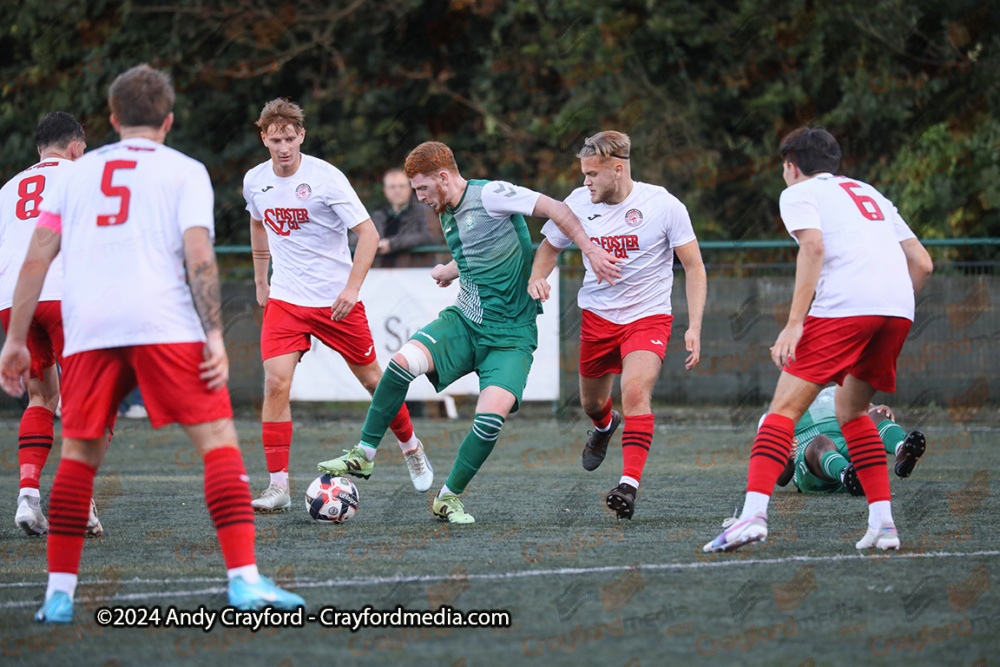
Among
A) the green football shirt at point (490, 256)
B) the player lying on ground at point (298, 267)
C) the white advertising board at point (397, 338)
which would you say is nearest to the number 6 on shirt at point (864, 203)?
the green football shirt at point (490, 256)

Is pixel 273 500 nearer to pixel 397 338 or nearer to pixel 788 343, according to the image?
pixel 788 343

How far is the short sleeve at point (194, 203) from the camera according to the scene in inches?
159

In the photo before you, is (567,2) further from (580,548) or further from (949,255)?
(580,548)

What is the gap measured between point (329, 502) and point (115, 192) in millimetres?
2601

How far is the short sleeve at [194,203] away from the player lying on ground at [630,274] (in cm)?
244

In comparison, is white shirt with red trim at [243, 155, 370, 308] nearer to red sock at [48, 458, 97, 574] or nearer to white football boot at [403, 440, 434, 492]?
white football boot at [403, 440, 434, 492]

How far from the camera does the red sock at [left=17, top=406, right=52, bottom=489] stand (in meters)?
6.17

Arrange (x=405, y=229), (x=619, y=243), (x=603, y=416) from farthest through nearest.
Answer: (x=405, y=229) < (x=603, y=416) < (x=619, y=243)

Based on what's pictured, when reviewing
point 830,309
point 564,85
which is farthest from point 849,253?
point 564,85

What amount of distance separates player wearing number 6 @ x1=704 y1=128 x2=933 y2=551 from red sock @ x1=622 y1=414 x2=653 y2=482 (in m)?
1.11

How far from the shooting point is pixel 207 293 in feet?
13.4

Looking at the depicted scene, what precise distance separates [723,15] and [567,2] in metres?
2.18

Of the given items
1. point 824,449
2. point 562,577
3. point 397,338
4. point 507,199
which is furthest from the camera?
point 397,338

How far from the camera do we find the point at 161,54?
1836 cm
